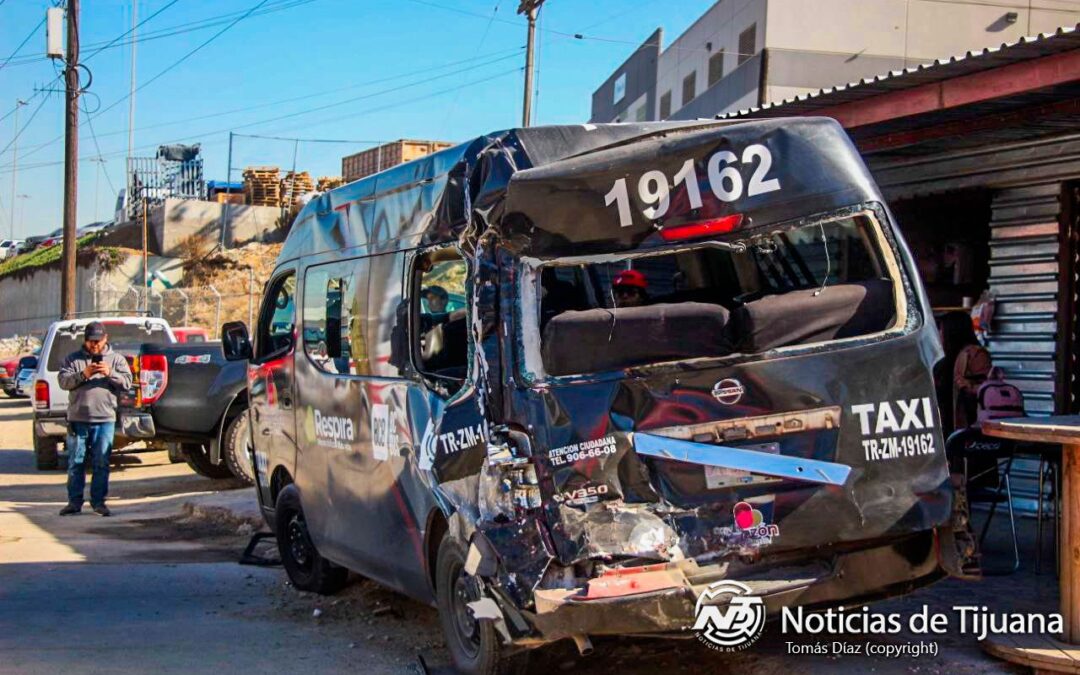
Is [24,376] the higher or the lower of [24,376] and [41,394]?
the lower

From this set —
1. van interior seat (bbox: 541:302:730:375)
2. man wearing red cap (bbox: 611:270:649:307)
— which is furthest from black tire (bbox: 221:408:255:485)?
van interior seat (bbox: 541:302:730:375)

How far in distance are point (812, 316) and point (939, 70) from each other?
345 centimetres

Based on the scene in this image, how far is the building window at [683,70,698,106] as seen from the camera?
3669cm

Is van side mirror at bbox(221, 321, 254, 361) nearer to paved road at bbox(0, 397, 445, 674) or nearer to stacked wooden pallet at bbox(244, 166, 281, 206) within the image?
paved road at bbox(0, 397, 445, 674)

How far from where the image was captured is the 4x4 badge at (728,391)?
4742 millimetres

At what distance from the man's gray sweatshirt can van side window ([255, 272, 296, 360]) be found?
3994 millimetres

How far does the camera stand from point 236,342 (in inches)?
332

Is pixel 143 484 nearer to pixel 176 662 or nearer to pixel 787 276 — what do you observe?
pixel 176 662

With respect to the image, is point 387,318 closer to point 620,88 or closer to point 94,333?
point 94,333

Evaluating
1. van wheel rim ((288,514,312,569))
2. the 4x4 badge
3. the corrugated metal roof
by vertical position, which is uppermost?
the corrugated metal roof

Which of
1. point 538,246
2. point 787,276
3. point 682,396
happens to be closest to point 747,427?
point 682,396

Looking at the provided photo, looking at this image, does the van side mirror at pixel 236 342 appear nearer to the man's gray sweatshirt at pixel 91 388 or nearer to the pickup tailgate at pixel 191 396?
the man's gray sweatshirt at pixel 91 388

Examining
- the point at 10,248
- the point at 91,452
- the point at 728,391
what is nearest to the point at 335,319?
the point at 728,391

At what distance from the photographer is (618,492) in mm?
4652
